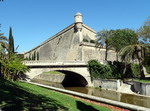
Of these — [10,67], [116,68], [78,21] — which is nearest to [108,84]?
[116,68]

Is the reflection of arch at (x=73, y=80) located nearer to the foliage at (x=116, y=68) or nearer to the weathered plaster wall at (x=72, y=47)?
the weathered plaster wall at (x=72, y=47)

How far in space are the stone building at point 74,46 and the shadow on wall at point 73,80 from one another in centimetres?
557

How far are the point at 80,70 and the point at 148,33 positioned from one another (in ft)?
43.3

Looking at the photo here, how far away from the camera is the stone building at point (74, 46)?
140 feet

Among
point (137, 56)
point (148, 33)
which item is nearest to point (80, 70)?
point (137, 56)

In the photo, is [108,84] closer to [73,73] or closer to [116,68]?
[116,68]

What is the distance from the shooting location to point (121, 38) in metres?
33.6

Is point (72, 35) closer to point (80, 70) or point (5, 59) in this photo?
point (80, 70)

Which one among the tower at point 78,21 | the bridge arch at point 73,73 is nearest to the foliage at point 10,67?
the bridge arch at point 73,73

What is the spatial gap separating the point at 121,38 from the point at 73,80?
14563 millimetres

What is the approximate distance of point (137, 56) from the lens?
90.1 ft

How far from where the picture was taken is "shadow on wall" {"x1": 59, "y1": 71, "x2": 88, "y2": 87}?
33625 mm

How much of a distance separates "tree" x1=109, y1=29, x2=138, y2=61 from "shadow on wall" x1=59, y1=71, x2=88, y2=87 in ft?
31.8

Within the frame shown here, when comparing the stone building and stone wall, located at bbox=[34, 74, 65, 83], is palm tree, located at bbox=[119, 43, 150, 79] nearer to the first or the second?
the stone building
